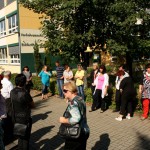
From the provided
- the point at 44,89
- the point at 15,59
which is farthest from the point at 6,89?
the point at 15,59

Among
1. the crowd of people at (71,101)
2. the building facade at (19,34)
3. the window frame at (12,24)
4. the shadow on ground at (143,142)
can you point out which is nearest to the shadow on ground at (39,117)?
the crowd of people at (71,101)

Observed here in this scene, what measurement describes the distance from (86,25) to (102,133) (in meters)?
5.76

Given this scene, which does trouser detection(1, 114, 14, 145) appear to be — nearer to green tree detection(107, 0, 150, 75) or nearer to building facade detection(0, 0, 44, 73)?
green tree detection(107, 0, 150, 75)

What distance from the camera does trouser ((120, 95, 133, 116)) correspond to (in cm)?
877

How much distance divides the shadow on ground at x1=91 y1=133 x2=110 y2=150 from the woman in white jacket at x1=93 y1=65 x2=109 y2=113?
2485mm

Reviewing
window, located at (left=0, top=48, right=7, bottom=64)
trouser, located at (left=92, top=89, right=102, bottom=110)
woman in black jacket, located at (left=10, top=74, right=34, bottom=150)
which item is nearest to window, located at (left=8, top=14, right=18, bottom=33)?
window, located at (left=0, top=48, right=7, bottom=64)

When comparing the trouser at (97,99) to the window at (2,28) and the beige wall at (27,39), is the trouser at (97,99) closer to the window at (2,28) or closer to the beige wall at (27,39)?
the beige wall at (27,39)

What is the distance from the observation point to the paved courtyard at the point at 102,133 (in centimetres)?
693

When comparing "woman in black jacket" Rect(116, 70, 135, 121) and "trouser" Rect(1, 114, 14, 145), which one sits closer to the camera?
"trouser" Rect(1, 114, 14, 145)

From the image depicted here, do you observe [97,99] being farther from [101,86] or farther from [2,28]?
[2,28]

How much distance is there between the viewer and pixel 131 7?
11.5 m

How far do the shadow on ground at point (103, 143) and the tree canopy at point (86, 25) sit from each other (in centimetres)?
465

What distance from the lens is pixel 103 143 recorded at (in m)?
7.10

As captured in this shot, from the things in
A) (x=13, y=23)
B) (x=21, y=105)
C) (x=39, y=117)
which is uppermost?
(x=13, y=23)
